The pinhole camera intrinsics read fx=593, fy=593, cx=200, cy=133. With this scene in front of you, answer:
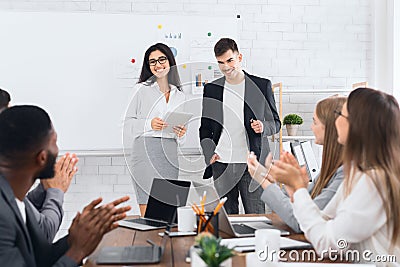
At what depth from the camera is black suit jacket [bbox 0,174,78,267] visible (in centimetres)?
155

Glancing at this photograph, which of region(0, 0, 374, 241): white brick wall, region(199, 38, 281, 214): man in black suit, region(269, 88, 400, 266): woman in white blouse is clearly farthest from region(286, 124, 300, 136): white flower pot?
region(269, 88, 400, 266): woman in white blouse

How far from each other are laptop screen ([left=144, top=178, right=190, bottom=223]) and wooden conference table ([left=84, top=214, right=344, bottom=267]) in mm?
158

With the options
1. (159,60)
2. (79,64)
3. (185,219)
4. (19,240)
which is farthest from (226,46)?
(19,240)

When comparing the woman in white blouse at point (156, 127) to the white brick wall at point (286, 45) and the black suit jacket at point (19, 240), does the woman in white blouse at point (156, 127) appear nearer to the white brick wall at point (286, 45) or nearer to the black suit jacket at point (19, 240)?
the black suit jacket at point (19, 240)

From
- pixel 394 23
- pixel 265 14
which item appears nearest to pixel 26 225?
pixel 265 14

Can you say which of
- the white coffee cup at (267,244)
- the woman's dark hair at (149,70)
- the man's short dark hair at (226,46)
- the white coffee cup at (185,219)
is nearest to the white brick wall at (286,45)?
the woman's dark hair at (149,70)

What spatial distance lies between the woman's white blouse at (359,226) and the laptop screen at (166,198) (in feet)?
2.33

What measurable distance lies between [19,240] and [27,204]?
0.76ft

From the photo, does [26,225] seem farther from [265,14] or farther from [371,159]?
[265,14]

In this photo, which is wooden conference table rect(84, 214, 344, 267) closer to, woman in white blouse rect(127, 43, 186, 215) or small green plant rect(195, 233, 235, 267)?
woman in white blouse rect(127, 43, 186, 215)

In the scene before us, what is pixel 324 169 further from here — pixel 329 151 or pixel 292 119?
pixel 292 119

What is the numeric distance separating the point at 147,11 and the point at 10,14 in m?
0.98

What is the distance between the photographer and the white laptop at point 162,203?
2352mm

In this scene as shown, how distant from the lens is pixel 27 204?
1.84 m
